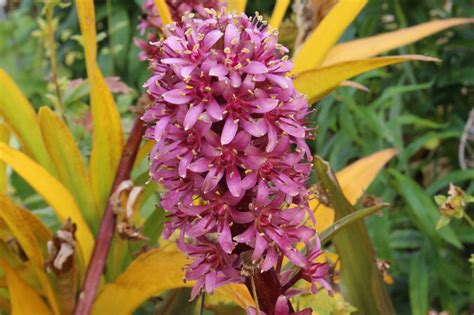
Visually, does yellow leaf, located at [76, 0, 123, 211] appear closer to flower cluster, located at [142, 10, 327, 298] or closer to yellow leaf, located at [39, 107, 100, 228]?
yellow leaf, located at [39, 107, 100, 228]

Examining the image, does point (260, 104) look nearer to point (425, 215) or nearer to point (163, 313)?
point (163, 313)

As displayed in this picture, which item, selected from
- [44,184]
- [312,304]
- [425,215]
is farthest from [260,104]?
[425,215]

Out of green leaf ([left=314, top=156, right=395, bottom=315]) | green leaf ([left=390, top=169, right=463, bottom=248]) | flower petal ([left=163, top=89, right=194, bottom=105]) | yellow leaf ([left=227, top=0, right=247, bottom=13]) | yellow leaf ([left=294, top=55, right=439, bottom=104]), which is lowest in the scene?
green leaf ([left=390, top=169, right=463, bottom=248])

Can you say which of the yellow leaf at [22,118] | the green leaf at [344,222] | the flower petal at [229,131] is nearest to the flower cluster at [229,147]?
the flower petal at [229,131]

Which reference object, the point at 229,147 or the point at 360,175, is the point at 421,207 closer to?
the point at 360,175

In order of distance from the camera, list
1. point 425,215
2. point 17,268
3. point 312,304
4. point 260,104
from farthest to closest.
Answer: point 425,215, point 17,268, point 312,304, point 260,104

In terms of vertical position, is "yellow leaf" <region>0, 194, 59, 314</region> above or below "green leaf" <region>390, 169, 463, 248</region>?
above

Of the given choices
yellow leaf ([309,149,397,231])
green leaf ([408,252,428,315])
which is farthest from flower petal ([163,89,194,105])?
green leaf ([408,252,428,315])
